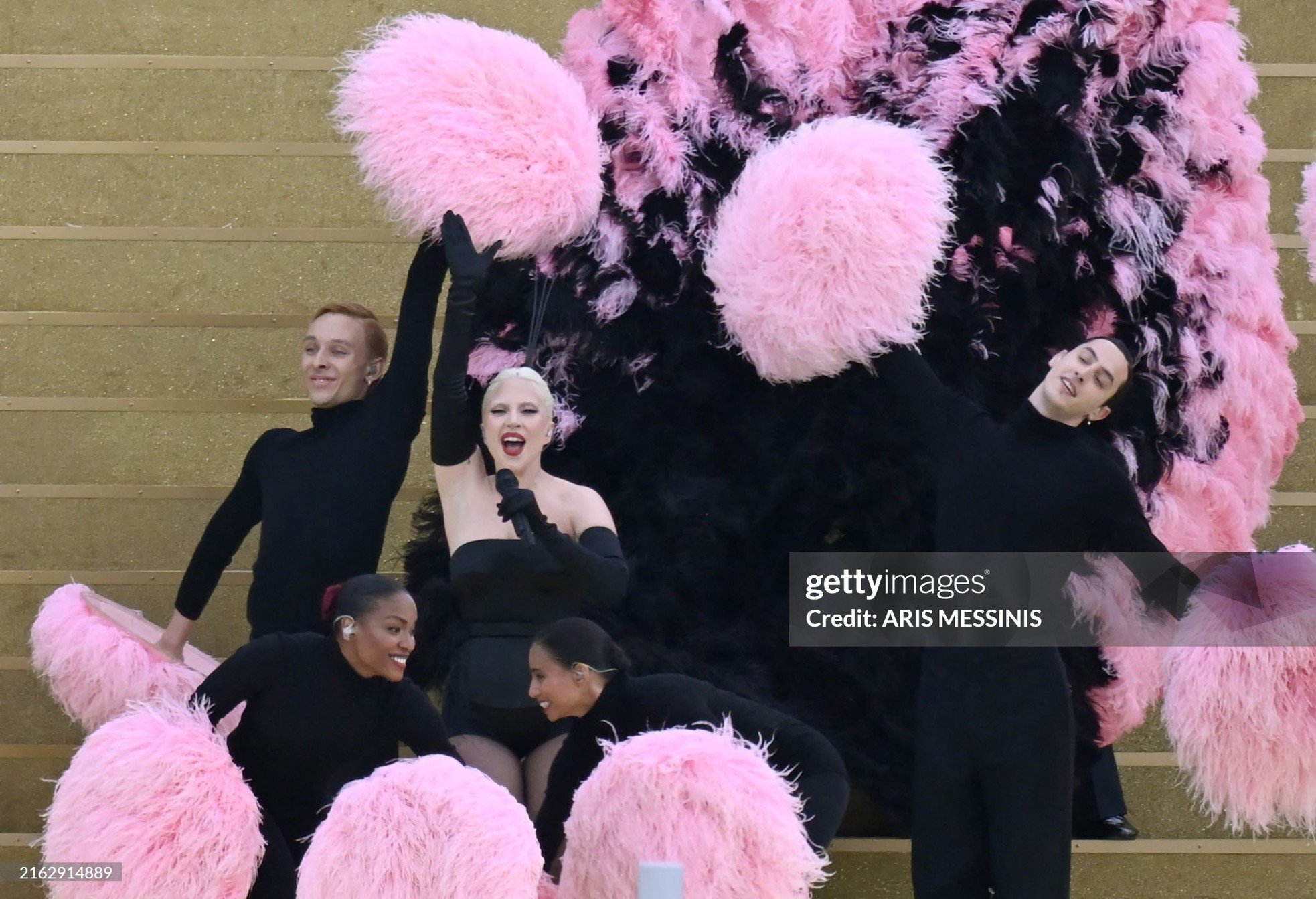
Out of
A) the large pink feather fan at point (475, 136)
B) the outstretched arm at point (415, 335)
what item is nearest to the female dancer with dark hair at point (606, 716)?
the outstretched arm at point (415, 335)

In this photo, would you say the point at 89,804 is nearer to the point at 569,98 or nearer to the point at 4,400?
the point at 569,98

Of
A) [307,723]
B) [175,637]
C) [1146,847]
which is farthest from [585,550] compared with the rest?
[1146,847]

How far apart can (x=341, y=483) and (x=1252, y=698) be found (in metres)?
1.46

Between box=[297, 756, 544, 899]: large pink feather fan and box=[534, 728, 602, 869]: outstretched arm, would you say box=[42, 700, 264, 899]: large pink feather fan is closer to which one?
box=[297, 756, 544, 899]: large pink feather fan

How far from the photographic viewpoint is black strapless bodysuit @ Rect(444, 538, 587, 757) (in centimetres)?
243

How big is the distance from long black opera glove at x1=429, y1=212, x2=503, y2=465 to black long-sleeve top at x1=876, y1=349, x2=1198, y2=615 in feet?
2.18

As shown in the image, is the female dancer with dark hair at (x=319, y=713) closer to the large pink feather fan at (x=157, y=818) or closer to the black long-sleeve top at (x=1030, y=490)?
the large pink feather fan at (x=157, y=818)

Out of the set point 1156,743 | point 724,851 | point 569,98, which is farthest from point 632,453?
point 1156,743

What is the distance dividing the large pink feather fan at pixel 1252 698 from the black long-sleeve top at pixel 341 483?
1288 millimetres

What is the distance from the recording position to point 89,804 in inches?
86.4

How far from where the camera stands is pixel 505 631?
2451 mm

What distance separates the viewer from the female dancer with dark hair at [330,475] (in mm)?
2609

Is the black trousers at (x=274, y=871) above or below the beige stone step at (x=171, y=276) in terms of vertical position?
below

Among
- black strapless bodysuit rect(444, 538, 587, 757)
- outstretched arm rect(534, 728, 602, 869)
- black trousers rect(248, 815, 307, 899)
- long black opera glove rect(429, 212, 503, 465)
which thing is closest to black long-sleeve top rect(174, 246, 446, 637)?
long black opera glove rect(429, 212, 503, 465)
